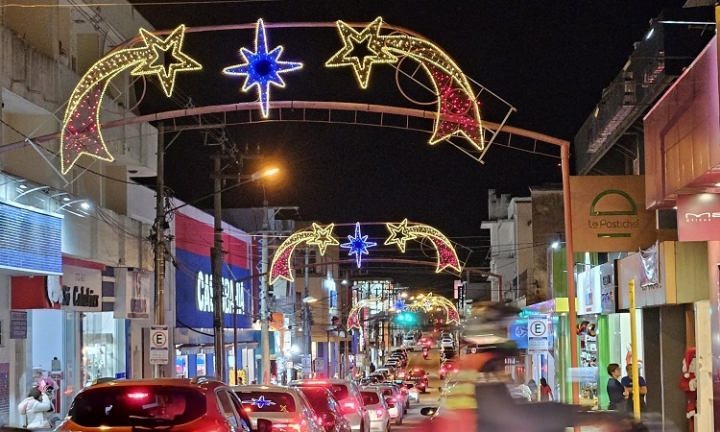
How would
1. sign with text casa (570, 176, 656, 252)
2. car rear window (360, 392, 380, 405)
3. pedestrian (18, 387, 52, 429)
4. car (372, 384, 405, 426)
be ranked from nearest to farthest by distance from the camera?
pedestrian (18, 387, 52, 429)
sign with text casa (570, 176, 656, 252)
car rear window (360, 392, 380, 405)
car (372, 384, 405, 426)

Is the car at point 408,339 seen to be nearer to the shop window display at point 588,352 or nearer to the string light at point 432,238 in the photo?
the shop window display at point 588,352

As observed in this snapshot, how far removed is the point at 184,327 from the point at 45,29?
15.1 metres

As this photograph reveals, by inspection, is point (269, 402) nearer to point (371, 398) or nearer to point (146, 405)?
point (146, 405)

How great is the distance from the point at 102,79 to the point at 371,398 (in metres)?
15.8

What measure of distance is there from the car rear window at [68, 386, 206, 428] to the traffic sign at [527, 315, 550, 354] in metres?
16.3

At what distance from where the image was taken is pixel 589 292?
3144cm

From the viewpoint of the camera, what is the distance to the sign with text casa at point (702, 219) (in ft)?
50.8

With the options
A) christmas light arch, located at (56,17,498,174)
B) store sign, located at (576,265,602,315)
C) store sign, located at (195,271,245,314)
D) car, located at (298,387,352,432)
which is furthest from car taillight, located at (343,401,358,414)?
store sign, located at (195,271,245,314)

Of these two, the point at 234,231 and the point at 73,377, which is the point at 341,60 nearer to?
the point at 73,377

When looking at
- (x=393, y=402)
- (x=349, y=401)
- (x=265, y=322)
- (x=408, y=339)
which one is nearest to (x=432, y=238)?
(x=393, y=402)

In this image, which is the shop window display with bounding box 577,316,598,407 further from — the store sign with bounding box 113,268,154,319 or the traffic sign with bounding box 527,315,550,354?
the store sign with bounding box 113,268,154,319

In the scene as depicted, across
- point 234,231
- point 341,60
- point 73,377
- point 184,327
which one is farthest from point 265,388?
point 234,231

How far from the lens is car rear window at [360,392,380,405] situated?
29.6 m

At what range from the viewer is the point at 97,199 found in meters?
29.9
